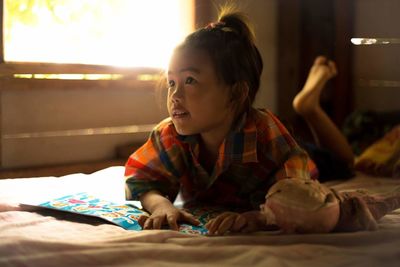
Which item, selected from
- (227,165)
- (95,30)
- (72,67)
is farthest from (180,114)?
(95,30)

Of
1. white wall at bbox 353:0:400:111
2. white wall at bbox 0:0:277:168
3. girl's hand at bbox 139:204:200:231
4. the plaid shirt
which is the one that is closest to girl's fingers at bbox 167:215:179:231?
girl's hand at bbox 139:204:200:231

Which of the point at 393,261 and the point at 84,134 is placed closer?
the point at 393,261

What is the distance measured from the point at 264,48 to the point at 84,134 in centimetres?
87

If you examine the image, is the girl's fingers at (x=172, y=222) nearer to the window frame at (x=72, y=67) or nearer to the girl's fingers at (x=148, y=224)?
the girl's fingers at (x=148, y=224)

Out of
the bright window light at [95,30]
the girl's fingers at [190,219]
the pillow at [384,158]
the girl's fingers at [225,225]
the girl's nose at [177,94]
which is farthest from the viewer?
the bright window light at [95,30]

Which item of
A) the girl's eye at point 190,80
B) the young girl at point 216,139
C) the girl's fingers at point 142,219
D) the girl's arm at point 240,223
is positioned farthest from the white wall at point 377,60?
the girl's fingers at point 142,219

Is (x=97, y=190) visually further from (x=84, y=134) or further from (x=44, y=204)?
(x=84, y=134)

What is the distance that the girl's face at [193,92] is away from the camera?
976mm

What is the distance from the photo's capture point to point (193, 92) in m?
0.97

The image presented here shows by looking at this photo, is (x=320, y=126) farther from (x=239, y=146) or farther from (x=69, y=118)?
(x=69, y=118)

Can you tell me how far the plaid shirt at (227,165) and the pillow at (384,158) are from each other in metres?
0.59

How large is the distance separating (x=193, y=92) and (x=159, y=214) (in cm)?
27

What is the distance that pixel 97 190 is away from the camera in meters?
1.14

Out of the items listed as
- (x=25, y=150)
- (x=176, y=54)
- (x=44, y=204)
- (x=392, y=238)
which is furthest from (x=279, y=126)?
(x=25, y=150)
